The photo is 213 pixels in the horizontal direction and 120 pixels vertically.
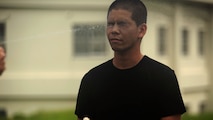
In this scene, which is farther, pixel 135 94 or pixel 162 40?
pixel 162 40

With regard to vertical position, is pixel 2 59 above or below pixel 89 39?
below

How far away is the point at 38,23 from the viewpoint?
98.7 inches

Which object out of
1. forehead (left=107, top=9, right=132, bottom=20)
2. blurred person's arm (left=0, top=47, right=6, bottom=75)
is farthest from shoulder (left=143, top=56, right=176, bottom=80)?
blurred person's arm (left=0, top=47, right=6, bottom=75)

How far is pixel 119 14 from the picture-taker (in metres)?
2.32

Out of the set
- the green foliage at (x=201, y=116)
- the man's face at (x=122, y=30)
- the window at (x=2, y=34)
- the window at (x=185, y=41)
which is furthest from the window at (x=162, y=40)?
the window at (x=2, y=34)

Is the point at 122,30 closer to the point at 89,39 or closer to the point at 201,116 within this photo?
the point at 89,39

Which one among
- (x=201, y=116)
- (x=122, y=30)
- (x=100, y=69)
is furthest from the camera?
(x=201, y=116)

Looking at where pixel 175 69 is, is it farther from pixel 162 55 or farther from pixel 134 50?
pixel 134 50

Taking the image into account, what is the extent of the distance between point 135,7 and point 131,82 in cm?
38

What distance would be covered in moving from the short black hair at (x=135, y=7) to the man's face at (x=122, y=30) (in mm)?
20

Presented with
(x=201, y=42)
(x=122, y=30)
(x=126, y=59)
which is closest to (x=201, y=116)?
(x=201, y=42)

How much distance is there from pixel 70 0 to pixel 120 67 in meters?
0.46

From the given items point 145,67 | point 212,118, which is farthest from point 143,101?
point 212,118

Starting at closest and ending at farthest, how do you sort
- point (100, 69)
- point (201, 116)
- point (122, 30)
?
point (122, 30), point (100, 69), point (201, 116)
